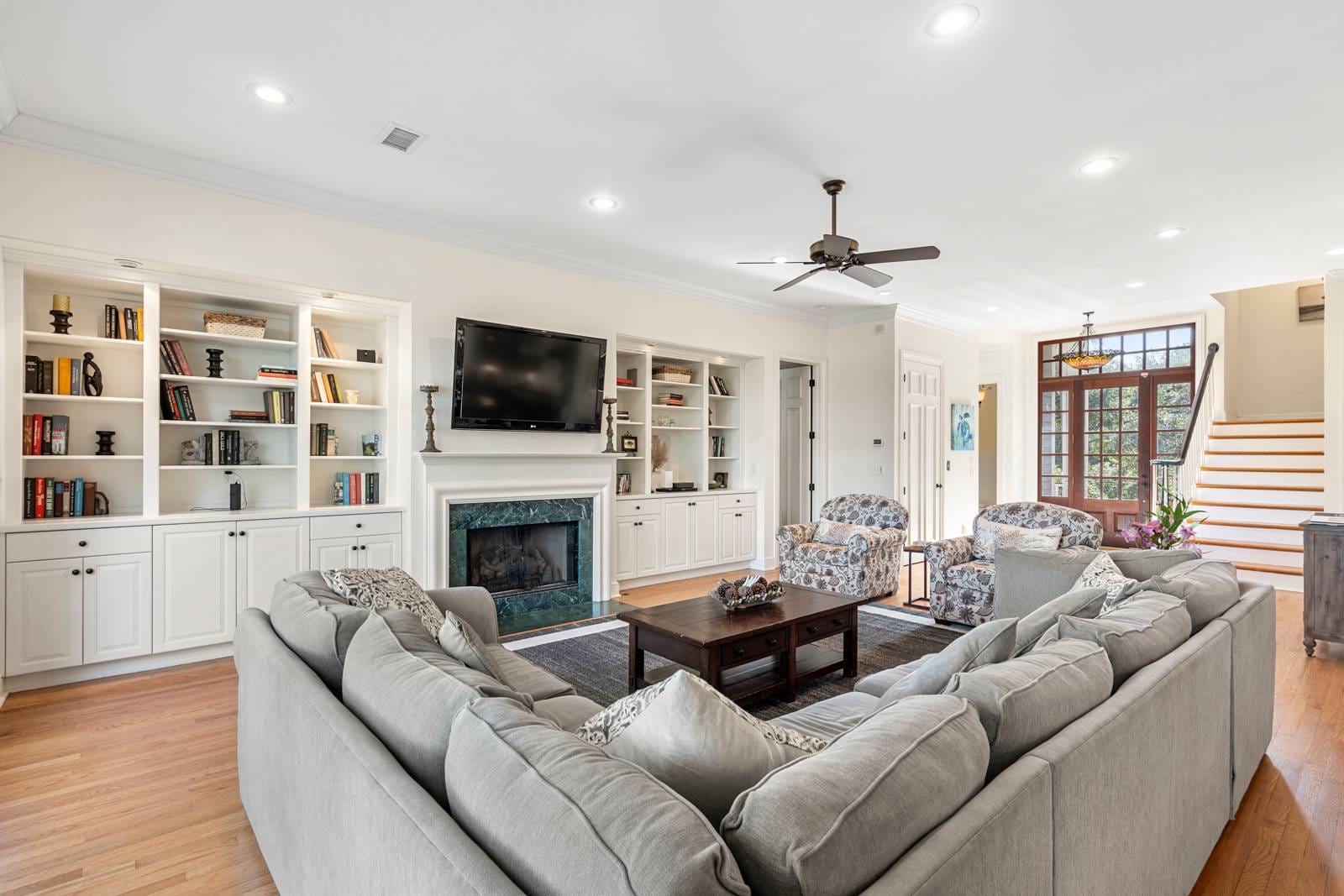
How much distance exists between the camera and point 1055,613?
7.35 ft

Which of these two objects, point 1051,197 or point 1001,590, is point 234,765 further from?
point 1051,197

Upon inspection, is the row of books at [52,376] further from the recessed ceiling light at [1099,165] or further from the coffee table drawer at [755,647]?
the recessed ceiling light at [1099,165]

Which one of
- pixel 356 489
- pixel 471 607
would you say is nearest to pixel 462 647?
pixel 471 607

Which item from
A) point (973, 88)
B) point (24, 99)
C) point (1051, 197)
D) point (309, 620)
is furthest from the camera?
point (1051, 197)

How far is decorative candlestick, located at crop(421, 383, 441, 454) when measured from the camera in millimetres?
4594

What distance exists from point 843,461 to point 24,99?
6714mm

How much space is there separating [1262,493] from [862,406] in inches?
158

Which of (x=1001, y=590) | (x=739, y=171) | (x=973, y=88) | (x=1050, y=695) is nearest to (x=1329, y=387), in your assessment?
(x=1001, y=590)

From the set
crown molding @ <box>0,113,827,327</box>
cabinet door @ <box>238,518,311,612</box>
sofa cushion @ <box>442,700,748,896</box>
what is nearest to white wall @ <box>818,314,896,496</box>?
crown molding @ <box>0,113,827,327</box>

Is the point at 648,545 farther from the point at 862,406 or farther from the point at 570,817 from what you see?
the point at 570,817

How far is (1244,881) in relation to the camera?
201 cm

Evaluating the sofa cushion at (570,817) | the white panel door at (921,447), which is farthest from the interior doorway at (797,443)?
the sofa cushion at (570,817)

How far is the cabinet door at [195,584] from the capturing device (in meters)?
3.76

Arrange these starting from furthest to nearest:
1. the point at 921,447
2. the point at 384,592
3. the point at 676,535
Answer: the point at 921,447, the point at 676,535, the point at 384,592
